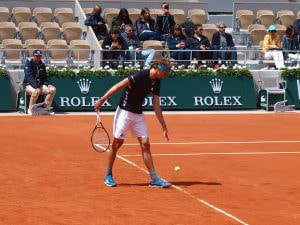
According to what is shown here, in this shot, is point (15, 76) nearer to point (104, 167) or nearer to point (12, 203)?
point (104, 167)

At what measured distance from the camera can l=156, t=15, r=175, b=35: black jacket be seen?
85.8ft

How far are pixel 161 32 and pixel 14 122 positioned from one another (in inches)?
284

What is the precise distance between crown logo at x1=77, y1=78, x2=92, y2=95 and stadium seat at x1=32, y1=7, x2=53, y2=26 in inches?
172

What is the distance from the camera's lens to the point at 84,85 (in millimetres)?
23719

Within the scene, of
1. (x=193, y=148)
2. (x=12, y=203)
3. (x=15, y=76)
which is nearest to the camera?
(x=12, y=203)

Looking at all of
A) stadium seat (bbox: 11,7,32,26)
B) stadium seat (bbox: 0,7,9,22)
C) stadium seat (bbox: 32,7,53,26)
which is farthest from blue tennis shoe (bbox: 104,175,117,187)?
stadium seat (bbox: 32,7,53,26)

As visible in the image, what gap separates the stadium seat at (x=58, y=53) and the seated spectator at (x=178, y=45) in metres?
3.08

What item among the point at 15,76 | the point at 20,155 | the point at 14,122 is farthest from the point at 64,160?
the point at 15,76

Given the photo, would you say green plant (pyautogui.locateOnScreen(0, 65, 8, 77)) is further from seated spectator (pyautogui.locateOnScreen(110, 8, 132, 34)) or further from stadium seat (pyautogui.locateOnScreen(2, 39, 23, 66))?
seated spectator (pyautogui.locateOnScreen(110, 8, 132, 34))

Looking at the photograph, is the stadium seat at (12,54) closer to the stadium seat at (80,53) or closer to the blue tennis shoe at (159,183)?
the stadium seat at (80,53)

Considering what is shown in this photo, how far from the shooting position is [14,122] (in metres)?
20.9

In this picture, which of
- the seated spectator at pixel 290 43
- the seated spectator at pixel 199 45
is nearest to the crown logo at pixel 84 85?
the seated spectator at pixel 199 45

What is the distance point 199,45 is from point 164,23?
1546 mm

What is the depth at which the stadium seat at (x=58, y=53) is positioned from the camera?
24.8 m
